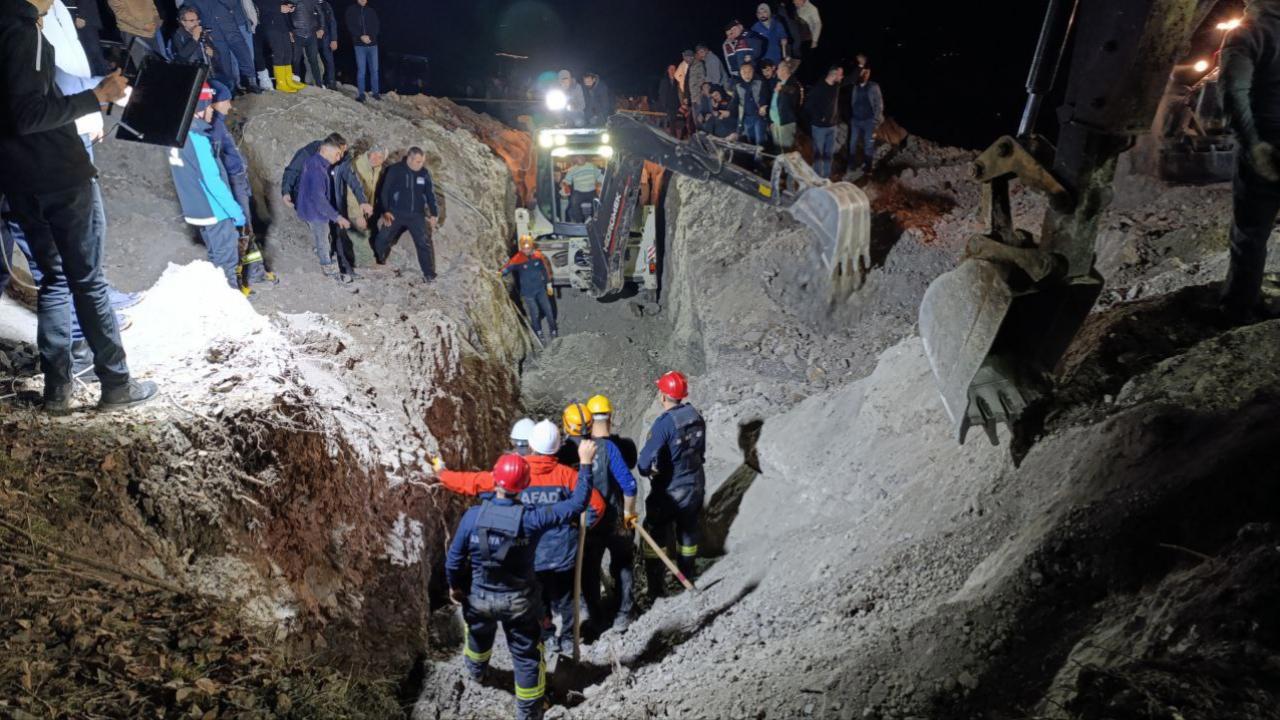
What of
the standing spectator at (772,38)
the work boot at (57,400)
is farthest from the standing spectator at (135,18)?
the standing spectator at (772,38)

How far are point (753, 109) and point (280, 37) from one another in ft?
25.4

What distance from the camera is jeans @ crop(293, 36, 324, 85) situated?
12.0 metres

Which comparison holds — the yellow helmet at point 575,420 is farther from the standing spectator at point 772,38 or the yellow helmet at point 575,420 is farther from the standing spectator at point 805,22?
the standing spectator at point 805,22

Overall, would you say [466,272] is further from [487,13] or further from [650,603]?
[487,13]

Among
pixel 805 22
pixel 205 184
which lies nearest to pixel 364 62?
pixel 205 184

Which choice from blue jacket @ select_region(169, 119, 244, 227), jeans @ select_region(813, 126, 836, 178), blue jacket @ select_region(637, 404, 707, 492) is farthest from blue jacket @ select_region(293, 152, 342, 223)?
jeans @ select_region(813, 126, 836, 178)

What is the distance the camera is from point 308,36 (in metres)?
12.0

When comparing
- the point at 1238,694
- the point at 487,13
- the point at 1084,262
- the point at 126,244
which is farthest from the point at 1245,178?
the point at 487,13

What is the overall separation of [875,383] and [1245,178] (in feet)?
9.60

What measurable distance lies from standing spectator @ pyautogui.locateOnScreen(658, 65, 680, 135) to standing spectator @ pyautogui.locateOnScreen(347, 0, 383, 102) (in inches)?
211

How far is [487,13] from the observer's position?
86.5ft

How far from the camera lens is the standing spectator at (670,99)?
14.3m

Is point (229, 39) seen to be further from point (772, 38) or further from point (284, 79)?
point (772, 38)

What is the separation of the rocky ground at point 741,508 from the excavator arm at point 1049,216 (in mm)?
694
